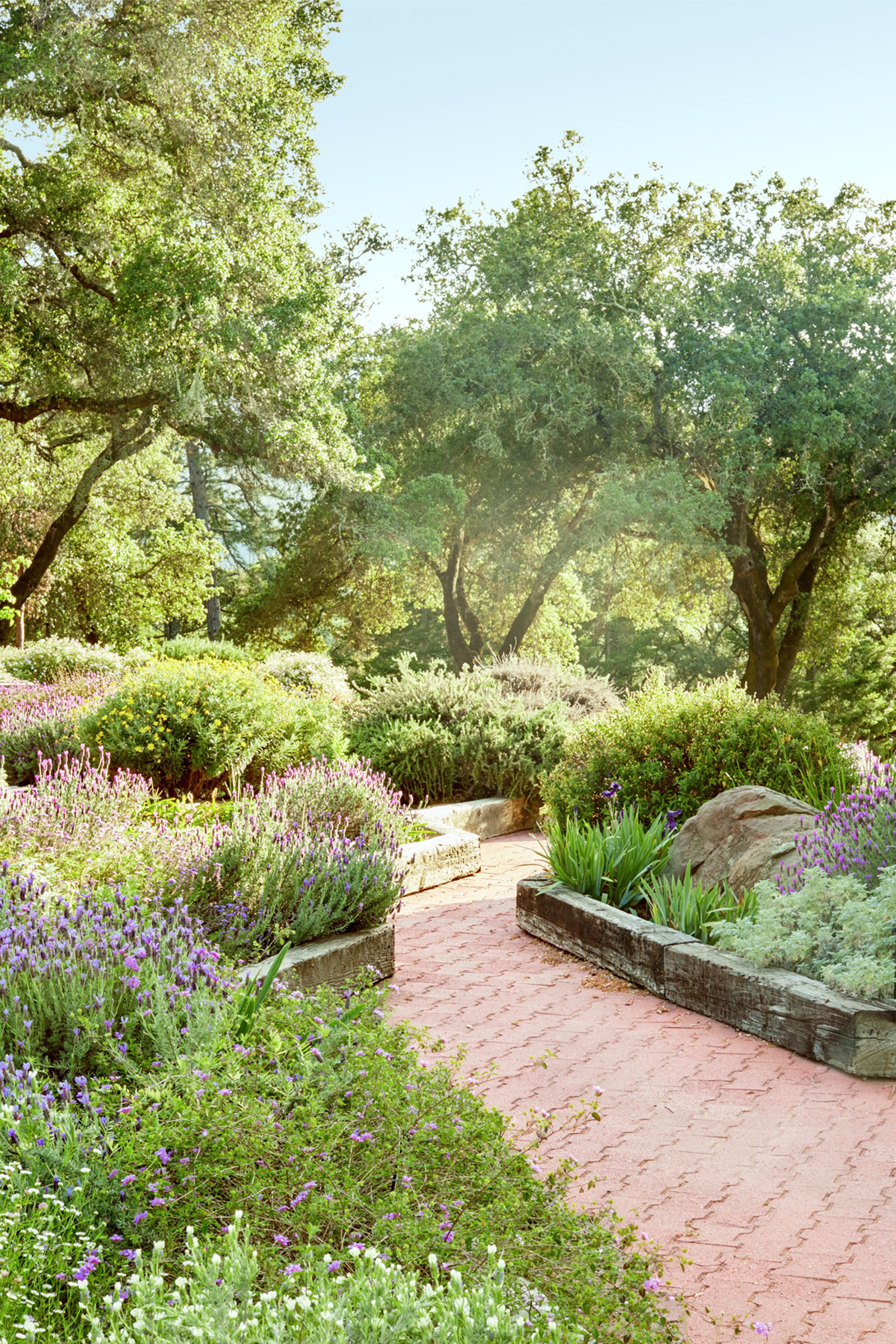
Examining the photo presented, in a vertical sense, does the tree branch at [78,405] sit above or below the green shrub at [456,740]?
above

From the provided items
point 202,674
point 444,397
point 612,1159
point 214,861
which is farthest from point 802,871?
point 444,397

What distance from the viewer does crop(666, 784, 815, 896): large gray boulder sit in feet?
19.4

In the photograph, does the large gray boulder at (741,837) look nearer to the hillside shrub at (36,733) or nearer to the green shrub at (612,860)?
the green shrub at (612,860)

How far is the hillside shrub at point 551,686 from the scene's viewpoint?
40.0 feet

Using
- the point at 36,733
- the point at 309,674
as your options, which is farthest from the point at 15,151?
the point at 36,733

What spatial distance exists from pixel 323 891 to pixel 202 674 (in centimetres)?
495

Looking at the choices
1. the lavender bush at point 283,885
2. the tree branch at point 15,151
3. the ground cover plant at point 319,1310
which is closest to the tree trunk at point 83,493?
the tree branch at point 15,151

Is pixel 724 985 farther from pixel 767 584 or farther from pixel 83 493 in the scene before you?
pixel 767 584

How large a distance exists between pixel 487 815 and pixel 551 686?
2.71 metres

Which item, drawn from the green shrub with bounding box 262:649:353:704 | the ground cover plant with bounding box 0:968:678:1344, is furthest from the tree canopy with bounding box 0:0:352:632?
the ground cover plant with bounding box 0:968:678:1344

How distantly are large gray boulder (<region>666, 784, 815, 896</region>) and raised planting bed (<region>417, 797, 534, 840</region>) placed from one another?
304 cm

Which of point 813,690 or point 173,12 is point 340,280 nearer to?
point 173,12

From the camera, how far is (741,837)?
245 inches

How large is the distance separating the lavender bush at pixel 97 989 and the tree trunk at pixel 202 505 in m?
26.9
